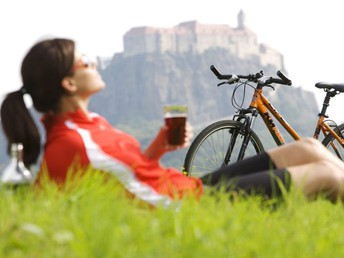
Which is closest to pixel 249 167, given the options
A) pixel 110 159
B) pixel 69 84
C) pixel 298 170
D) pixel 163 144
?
pixel 298 170

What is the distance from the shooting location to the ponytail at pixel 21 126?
145 inches

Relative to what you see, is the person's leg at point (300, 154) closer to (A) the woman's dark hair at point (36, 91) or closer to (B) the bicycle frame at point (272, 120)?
(A) the woman's dark hair at point (36, 91)

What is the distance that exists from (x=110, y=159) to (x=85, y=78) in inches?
20.0

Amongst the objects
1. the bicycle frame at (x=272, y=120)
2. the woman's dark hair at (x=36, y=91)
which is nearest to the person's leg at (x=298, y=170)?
the woman's dark hair at (x=36, y=91)

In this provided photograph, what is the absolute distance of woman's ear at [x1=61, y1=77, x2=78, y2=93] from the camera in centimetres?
367

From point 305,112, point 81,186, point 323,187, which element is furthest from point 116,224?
point 305,112

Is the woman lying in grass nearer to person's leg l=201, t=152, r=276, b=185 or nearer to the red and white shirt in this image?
the red and white shirt

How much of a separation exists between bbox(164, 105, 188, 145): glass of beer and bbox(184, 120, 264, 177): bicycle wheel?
8.49 ft

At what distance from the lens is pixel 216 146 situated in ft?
20.4

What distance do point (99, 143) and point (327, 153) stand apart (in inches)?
57.3

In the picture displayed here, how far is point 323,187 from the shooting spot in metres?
3.96

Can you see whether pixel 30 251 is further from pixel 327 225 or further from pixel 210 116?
pixel 210 116

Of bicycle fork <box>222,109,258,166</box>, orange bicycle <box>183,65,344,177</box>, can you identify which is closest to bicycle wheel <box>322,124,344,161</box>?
orange bicycle <box>183,65,344,177</box>

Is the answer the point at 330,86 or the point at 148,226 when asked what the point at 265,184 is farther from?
the point at 330,86
